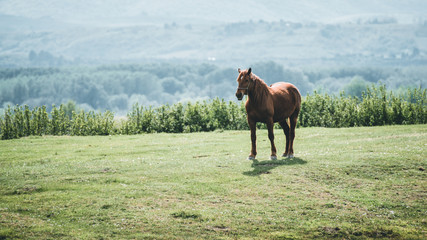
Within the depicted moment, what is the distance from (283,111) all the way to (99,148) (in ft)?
31.5

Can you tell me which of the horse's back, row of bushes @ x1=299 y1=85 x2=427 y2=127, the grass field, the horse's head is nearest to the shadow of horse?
the grass field

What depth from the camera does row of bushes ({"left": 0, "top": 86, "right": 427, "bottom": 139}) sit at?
29531 millimetres

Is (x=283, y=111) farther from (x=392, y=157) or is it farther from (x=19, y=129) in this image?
(x=19, y=129)

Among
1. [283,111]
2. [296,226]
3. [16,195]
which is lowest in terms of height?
[296,226]

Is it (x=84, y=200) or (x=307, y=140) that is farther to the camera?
(x=307, y=140)

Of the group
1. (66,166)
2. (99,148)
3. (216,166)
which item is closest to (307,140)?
(216,166)

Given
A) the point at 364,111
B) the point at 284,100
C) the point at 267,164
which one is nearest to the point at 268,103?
the point at 284,100

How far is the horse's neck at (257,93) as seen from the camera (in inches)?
585

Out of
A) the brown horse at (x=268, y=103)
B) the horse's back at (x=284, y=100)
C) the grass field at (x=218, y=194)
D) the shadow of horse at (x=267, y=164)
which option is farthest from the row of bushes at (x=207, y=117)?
the shadow of horse at (x=267, y=164)

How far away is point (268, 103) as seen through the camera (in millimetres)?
15070

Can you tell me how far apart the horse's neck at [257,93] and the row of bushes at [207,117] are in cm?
1597

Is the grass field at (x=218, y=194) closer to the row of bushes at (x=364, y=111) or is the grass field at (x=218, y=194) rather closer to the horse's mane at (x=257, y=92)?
the horse's mane at (x=257, y=92)

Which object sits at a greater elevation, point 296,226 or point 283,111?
point 283,111

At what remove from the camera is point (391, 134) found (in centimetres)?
2148
